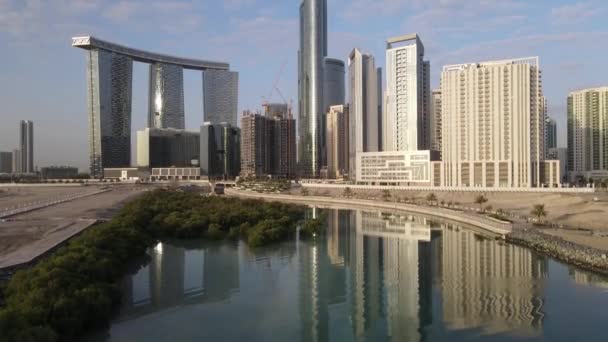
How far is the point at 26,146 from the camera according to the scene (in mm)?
193625

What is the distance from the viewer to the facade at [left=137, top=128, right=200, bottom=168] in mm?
141250

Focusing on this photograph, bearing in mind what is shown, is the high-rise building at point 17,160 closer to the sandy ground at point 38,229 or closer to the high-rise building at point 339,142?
the high-rise building at point 339,142

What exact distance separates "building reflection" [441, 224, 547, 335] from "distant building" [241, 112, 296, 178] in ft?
320

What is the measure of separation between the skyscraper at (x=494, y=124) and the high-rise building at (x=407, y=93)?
48.8 feet

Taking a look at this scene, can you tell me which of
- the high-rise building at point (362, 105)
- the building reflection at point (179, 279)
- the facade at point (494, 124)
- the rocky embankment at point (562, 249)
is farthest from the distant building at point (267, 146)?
the rocky embankment at point (562, 249)

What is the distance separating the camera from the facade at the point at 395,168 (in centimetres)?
7400

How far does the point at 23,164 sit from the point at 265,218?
7482 inches

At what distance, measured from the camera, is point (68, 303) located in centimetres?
1459

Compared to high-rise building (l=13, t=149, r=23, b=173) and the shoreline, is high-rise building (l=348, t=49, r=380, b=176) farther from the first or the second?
high-rise building (l=13, t=149, r=23, b=173)

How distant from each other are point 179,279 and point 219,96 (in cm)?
14467

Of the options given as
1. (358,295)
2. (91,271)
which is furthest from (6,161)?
(358,295)

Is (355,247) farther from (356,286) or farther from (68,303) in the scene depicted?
(68,303)

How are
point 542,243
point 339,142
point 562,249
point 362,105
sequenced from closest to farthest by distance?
point 562,249 < point 542,243 < point 362,105 < point 339,142

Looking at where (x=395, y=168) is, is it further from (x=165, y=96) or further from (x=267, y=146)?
(x=165, y=96)
